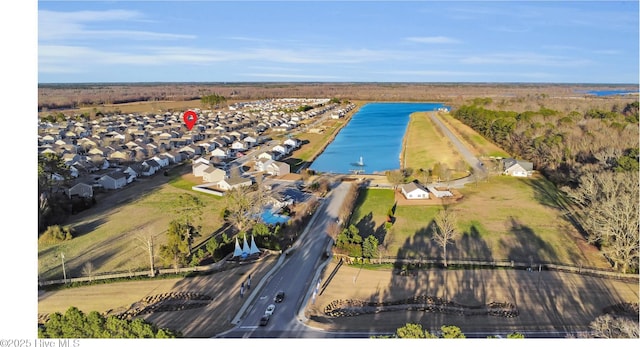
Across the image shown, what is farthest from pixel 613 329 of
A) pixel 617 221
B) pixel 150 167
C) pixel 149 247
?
pixel 150 167

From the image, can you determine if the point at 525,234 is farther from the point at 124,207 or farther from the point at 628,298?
the point at 124,207

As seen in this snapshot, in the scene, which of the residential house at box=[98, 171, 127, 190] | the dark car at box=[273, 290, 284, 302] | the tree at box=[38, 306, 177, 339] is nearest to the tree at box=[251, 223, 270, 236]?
the dark car at box=[273, 290, 284, 302]

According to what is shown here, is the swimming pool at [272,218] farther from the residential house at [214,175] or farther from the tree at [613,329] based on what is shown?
the tree at [613,329]

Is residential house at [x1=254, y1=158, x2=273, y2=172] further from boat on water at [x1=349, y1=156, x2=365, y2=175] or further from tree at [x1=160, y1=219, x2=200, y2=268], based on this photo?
tree at [x1=160, y1=219, x2=200, y2=268]

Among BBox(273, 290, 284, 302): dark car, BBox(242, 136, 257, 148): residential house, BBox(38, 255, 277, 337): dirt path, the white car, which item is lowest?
BBox(38, 255, 277, 337): dirt path

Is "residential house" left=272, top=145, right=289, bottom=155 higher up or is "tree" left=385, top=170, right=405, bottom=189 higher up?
"residential house" left=272, top=145, right=289, bottom=155

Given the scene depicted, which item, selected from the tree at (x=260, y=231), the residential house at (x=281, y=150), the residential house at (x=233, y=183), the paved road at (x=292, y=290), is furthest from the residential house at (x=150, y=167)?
the tree at (x=260, y=231)
